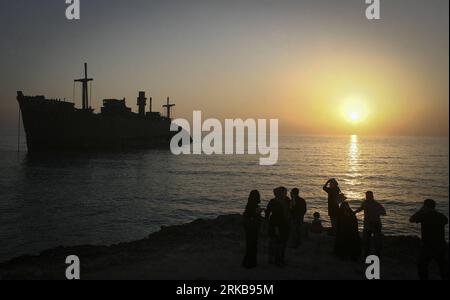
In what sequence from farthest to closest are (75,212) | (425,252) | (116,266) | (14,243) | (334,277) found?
(75,212) → (14,243) → (116,266) → (334,277) → (425,252)

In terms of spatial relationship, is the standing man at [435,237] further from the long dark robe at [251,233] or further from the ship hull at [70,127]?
the ship hull at [70,127]

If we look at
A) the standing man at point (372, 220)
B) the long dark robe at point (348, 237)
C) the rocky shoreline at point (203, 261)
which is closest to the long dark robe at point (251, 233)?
the rocky shoreline at point (203, 261)

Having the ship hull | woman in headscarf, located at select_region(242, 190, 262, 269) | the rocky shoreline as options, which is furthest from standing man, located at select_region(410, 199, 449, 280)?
the ship hull

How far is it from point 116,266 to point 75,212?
509 inches

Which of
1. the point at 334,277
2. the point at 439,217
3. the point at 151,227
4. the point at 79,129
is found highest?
the point at 79,129

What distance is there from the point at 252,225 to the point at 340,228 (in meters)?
2.27

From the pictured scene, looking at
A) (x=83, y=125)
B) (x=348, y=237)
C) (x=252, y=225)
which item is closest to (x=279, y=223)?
(x=252, y=225)

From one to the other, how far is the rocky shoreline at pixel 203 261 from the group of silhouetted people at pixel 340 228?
318 mm

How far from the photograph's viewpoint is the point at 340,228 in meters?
7.93

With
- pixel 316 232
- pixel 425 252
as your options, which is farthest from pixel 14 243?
pixel 425 252

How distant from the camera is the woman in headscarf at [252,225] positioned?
22.6 ft
